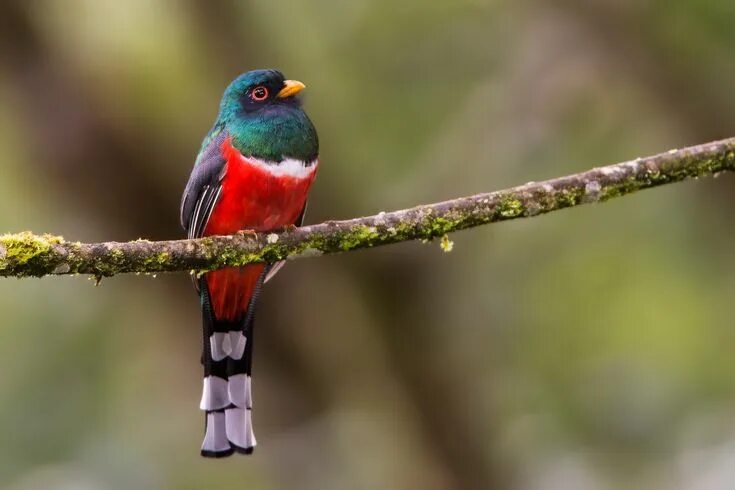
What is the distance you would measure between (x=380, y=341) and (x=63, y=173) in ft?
7.95

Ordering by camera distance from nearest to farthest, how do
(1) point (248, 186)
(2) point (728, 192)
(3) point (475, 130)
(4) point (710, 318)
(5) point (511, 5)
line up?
(1) point (248, 186)
(2) point (728, 192)
(4) point (710, 318)
(3) point (475, 130)
(5) point (511, 5)

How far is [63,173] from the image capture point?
23.1ft

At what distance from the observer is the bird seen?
436 centimetres

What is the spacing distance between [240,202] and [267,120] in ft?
1.50

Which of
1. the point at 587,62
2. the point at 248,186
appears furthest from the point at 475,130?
the point at 248,186

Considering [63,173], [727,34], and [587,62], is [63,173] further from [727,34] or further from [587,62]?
[727,34]

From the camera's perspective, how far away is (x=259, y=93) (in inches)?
192

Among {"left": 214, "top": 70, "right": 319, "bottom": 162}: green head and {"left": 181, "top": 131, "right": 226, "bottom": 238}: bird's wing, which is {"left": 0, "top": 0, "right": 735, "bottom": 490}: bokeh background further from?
{"left": 181, "top": 131, "right": 226, "bottom": 238}: bird's wing

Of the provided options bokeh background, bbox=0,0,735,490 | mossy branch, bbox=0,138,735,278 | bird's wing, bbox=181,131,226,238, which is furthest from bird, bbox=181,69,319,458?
bokeh background, bbox=0,0,735,490

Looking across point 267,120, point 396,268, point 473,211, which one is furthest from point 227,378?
point 396,268

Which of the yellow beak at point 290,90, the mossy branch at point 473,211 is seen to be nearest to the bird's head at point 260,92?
the yellow beak at point 290,90

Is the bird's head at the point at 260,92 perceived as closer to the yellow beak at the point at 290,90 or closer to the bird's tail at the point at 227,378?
the yellow beak at the point at 290,90

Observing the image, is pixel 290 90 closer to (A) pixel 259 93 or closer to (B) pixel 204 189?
(A) pixel 259 93

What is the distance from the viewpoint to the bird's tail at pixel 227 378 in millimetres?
4609
